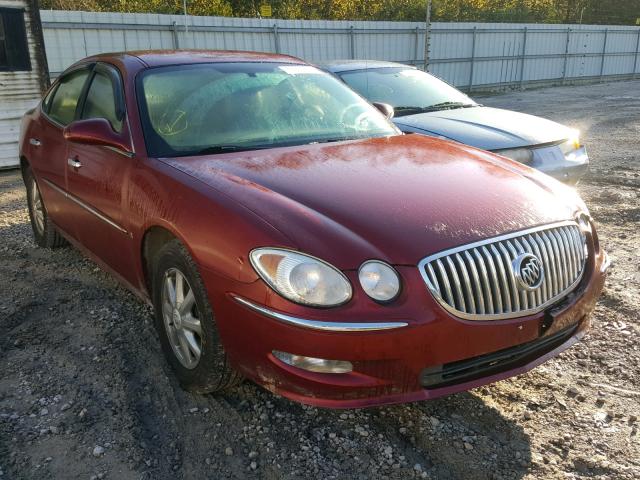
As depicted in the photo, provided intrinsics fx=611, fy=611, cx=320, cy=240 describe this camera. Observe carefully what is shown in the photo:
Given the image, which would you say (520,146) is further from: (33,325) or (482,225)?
(33,325)

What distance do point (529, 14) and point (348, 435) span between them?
3569cm

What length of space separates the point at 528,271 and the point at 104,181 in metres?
2.33

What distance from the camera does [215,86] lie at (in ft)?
11.8

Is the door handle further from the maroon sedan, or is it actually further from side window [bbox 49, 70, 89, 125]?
side window [bbox 49, 70, 89, 125]

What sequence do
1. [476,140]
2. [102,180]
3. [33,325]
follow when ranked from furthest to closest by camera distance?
[476,140], [33,325], [102,180]

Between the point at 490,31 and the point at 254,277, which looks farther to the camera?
the point at 490,31

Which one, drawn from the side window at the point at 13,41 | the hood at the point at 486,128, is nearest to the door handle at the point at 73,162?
the hood at the point at 486,128

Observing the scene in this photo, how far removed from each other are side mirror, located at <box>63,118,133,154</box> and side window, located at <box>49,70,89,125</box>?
2.73 feet

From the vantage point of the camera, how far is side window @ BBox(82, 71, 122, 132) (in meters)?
3.54

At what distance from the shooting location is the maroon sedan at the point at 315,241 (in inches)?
89.0

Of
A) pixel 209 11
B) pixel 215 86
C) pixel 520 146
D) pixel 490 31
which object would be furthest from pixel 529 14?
pixel 215 86

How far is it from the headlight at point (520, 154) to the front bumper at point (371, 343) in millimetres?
3145

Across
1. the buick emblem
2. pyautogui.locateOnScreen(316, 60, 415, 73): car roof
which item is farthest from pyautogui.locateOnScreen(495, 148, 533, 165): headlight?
the buick emblem

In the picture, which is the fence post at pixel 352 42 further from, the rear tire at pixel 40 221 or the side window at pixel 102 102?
the side window at pixel 102 102
